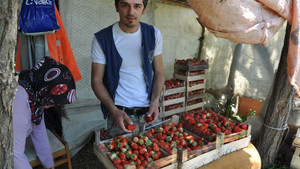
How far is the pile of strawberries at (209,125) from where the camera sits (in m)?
2.01

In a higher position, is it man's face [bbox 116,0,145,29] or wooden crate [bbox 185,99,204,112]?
man's face [bbox 116,0,145,29]

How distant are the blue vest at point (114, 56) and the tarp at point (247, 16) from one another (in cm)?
64

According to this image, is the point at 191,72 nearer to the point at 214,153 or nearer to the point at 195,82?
the point at 195,82

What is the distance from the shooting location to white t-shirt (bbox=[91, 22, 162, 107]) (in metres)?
1.90

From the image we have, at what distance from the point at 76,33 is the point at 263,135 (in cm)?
336

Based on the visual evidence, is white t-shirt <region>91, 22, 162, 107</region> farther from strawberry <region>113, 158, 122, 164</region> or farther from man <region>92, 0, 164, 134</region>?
strawberry <region>113, 158, 122, 164</region>

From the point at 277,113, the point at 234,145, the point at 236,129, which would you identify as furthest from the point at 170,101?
the point at 234,145

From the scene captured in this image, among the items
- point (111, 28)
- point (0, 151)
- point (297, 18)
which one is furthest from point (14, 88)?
point (297, 18)

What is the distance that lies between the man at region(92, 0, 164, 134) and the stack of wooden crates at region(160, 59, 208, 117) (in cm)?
190

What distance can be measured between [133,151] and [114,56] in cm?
86

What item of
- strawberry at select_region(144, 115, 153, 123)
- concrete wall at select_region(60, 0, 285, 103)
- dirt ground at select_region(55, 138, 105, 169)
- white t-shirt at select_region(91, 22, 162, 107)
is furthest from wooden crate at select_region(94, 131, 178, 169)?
dirt ground at select_region(55, 138, 105, 169)

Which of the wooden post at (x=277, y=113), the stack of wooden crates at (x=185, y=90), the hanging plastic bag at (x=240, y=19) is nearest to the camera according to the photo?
the hanging plastic bag at (x=240, y=19)

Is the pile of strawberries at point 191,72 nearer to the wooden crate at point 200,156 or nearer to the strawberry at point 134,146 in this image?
the wooden crate at point 200,156

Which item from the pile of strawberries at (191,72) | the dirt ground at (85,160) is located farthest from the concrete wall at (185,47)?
the dirt ground at (85,160)
